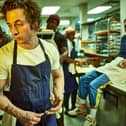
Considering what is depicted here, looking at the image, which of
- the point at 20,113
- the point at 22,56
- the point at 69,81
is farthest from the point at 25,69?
the point at 69,81

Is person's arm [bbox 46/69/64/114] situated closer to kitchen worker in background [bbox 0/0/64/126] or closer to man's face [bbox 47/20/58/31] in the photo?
kitchen worker in background [bbox 0/0/64/126]

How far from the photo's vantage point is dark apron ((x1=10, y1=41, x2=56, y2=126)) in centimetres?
139

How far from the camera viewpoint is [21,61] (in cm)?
141

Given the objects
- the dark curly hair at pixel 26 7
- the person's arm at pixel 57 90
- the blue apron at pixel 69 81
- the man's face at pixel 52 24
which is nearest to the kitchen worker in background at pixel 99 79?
the blue apron at pixel 69 81

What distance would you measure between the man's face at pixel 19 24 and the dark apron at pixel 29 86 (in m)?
0.09

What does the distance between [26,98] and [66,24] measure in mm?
17913

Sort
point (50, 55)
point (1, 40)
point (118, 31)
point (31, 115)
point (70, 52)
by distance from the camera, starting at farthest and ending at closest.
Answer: point (118, 31) → point (70, 52) → point (1, 40) → point (50, 55) → point (31, 115)

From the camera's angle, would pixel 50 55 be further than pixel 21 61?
A: Yes

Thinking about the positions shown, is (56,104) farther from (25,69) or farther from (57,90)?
(25,69)

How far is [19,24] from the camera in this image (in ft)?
4.42

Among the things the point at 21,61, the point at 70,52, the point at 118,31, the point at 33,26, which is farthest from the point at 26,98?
the point at 118,31

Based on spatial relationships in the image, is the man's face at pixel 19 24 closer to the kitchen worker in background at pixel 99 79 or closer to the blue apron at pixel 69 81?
the kitchen worker in background at pixel 99 79

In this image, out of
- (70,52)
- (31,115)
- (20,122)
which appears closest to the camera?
(31,115)

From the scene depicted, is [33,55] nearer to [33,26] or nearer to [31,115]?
[33,26]
